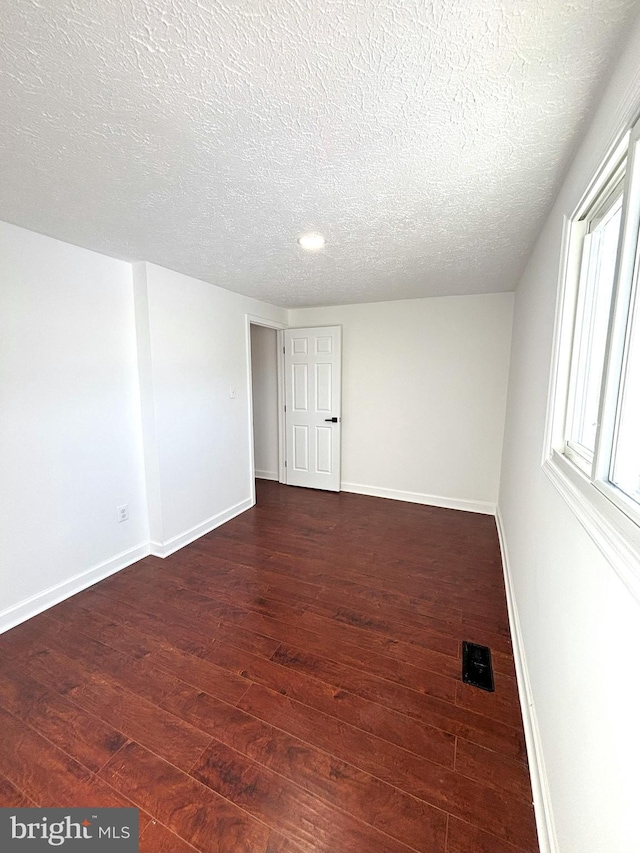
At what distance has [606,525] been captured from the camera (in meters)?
0.83

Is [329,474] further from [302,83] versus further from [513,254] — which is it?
[302,83]

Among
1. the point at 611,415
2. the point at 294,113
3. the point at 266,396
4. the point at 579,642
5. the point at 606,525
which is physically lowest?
the point at 579,642

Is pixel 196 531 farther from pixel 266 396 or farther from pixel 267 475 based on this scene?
pixel 266 396

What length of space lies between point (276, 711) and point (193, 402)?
94.0 inches

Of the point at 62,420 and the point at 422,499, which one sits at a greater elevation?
the point at 62,420

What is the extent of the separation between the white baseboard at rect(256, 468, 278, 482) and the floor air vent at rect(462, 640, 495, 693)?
3422 millimetres

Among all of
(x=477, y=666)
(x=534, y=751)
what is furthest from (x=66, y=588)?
(x=534, y=751)

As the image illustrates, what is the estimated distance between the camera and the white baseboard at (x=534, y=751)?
3.54 feet

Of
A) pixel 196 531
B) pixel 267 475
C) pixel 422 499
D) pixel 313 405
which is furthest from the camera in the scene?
pixel 267 475

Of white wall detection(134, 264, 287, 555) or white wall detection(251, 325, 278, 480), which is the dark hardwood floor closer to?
white wall detection(134, 264, 287, 555)

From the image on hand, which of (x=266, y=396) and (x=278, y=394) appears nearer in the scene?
(x=278, y=394)

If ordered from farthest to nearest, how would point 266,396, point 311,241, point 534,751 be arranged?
point 266,396, point 311,241, point 534,751

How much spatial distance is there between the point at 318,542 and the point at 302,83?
297 centimetres

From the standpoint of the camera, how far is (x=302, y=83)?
102 cm
